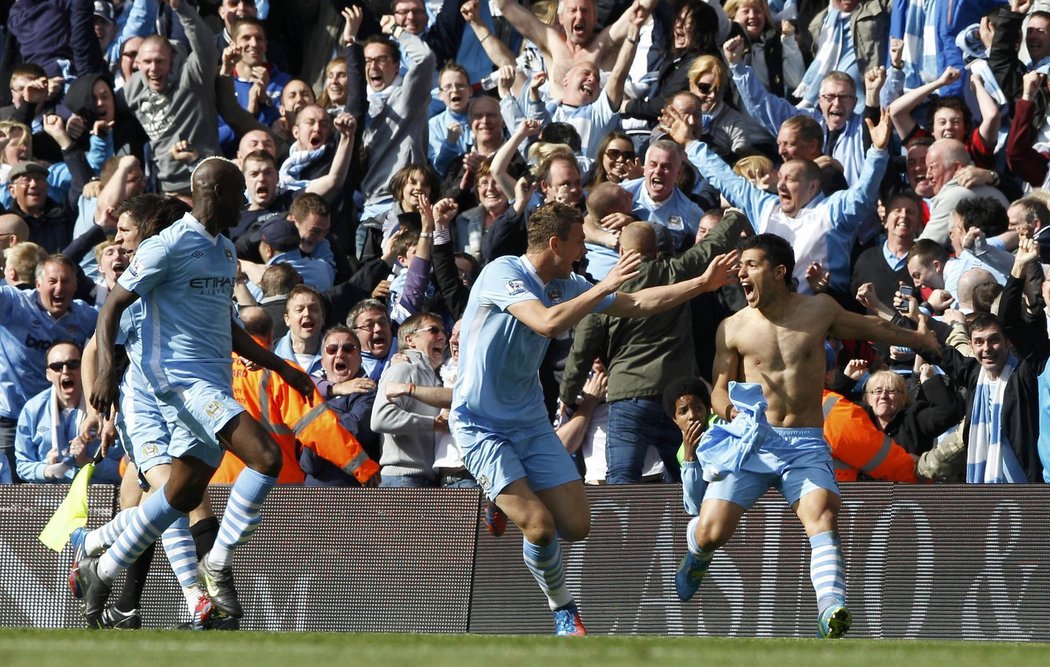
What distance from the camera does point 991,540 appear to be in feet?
32.4

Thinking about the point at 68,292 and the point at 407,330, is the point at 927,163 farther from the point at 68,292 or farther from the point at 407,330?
the point at 68,292

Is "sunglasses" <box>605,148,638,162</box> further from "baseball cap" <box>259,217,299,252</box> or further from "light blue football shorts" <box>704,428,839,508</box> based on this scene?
"light blue football shorts" <box>704,428,839,508</box>

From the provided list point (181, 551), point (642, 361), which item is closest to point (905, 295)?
point (642, 361)

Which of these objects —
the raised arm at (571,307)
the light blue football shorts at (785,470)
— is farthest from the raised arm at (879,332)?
the raised arm at (571,307)

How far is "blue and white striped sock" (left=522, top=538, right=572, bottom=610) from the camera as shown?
29.6ft

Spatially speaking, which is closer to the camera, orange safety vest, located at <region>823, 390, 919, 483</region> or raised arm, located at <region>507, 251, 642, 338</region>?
raised arm, located at <region>507, 251, 642, 338</region>

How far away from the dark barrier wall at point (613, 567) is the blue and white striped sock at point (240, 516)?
2.08 metres

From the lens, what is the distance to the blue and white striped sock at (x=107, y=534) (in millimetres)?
9383

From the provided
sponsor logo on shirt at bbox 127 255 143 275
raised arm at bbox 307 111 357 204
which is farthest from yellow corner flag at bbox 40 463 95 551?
raised arm at bbox 307 111 357 204

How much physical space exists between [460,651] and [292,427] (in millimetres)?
5021

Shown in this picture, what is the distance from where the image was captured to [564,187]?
12.5 metres

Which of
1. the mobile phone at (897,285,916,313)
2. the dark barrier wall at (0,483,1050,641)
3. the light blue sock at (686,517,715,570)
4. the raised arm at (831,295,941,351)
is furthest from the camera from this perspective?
the mobile phone at (897,285,916,313)

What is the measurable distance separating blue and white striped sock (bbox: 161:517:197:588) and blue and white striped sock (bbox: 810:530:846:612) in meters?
3.23

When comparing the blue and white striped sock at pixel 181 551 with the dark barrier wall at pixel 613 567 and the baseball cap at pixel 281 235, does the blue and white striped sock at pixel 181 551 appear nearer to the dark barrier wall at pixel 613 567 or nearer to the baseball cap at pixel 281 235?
the dark barrier wall at pixel 613 567
